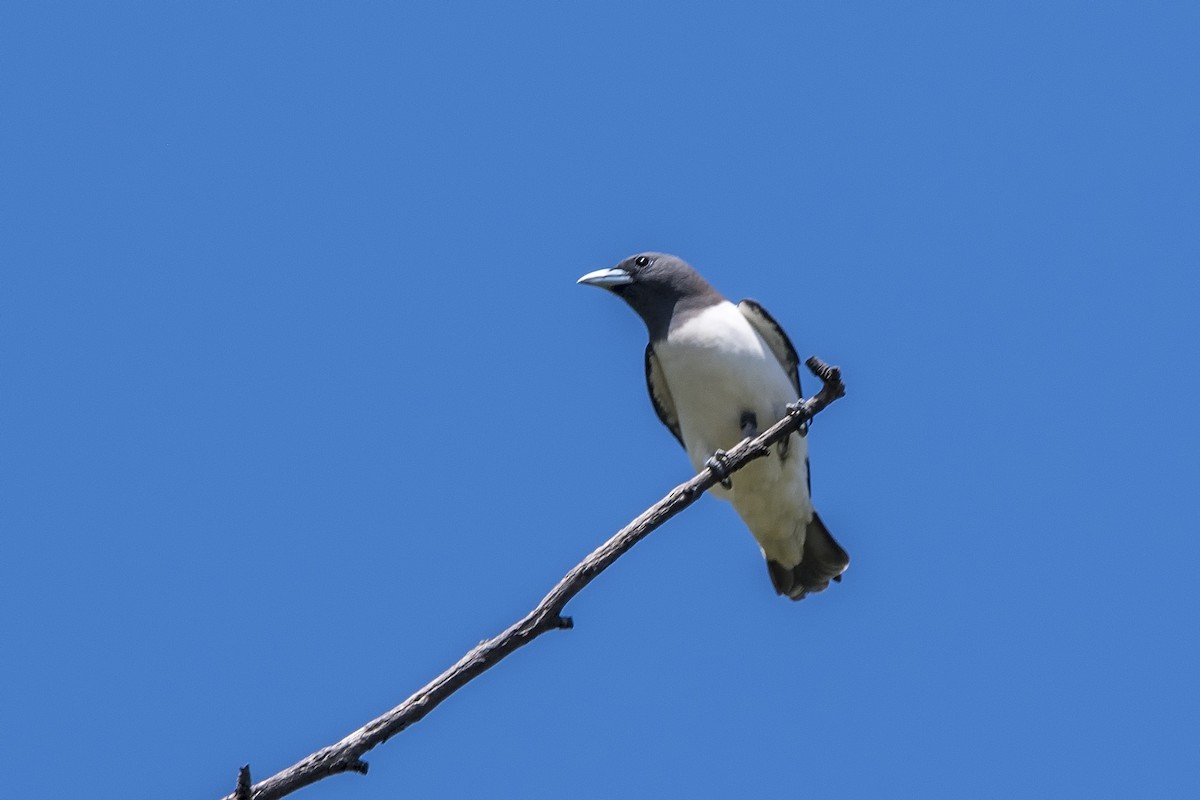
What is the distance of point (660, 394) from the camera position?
9.12 m

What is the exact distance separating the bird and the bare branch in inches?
67.6

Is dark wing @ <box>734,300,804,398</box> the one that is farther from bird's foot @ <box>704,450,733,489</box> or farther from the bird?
bird's foot @ <box>704,450,733,489</box>

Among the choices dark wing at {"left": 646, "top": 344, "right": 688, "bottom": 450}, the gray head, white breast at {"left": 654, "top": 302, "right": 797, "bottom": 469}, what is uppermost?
the gray head

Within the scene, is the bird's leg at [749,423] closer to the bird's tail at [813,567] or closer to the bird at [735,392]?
the bird at [735,392]

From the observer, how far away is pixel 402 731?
16.1 feet

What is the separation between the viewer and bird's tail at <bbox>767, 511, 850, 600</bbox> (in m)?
8.98

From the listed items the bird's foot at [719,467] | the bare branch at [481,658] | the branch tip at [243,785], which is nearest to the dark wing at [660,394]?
the bird's foot at [719,467]

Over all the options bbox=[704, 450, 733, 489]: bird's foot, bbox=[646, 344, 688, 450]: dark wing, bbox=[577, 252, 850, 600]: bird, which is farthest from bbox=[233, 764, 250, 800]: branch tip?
bbox=[646, 344, 688, 450]: dark wing

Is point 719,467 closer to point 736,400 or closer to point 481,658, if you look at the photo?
point 736,400

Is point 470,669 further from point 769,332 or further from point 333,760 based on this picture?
point 769,332

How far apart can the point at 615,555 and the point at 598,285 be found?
3.82 meters

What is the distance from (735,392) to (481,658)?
A: 11.8 ft

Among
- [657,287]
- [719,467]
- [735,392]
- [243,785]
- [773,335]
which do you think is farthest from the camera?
[657,287]

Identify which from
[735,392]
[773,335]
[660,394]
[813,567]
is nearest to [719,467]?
[735,392]
